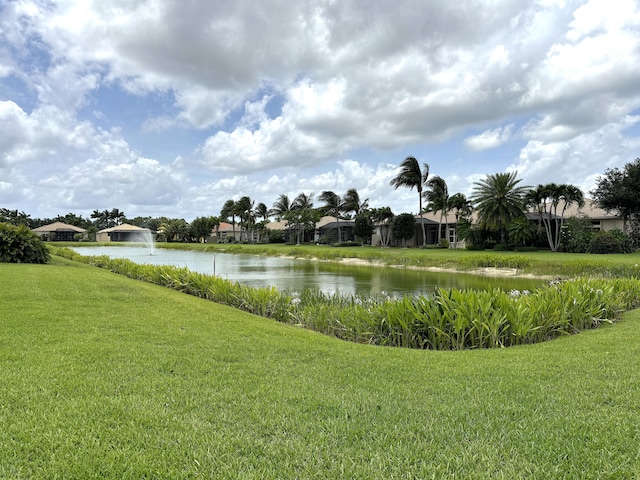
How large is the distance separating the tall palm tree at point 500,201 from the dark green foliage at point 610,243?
24.1ft

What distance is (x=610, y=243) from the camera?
28.4m

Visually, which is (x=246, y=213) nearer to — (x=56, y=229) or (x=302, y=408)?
(x=56, y=229)

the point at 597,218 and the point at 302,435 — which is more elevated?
the point at 597,218

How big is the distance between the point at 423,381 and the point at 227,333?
327 cm

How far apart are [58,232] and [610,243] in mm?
85003

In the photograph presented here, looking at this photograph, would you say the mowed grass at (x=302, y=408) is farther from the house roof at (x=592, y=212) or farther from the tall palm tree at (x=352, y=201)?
the tall palm tree at (x=352, y=201)

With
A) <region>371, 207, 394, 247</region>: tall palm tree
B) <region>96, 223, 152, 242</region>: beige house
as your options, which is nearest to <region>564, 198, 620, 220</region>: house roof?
<region>371, 207, 394, 247</region>: tall palm tree

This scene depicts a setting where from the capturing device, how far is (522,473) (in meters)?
2.57

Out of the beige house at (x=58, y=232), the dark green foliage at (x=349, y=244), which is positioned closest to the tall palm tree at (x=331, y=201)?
the dark green foliage at (x=349, y=244)

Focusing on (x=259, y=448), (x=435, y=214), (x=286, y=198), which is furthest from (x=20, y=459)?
(x=286, y=198)

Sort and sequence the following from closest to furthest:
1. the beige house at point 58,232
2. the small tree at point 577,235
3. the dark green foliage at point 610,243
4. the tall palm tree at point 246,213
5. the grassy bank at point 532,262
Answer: the grassy bank at point 532,262 → the dark green foliage at point 610,243 → the small tree at point 577,235 → the tall palm tree at point 246,213 → the beige house at point 58,232

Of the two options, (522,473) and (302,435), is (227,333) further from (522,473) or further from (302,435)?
(522,473)

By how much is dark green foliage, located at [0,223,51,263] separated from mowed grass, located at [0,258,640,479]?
12740 mm

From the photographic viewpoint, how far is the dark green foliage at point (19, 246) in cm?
1636
